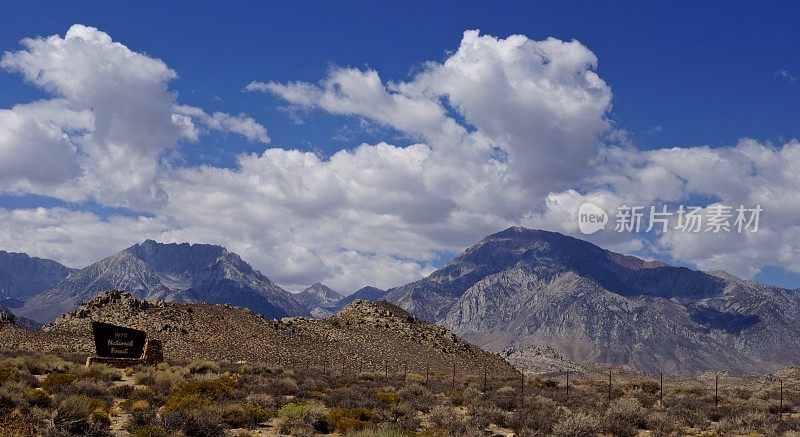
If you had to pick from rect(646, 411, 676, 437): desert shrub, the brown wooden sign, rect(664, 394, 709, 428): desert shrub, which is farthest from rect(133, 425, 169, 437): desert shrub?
the brown wooden sign

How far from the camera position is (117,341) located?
48938mm

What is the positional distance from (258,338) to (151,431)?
55.0 m

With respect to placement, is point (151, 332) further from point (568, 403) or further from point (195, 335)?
point (568, 403)

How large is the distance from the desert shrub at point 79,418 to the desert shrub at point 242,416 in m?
4.47

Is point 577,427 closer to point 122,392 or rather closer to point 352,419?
point 352,419

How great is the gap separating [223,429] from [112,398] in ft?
26.7

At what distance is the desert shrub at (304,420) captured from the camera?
24.6 m

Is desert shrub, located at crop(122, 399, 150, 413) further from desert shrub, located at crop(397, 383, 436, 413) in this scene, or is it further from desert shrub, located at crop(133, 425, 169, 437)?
desert shrub, located at crop(397, 383, 436, 413)

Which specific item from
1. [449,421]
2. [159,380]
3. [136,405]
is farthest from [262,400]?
[449,421]

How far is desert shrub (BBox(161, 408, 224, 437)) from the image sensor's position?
2169 centimetres

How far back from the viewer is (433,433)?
23.6m

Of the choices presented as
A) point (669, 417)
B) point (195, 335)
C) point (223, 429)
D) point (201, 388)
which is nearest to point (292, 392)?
point (201, 388)

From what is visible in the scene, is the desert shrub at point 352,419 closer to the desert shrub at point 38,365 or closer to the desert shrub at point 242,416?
the desert shrub at point 242,416

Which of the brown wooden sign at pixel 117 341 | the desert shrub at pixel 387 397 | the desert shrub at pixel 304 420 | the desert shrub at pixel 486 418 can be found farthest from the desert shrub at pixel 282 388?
the brown wooden sign at pixel 117 341
